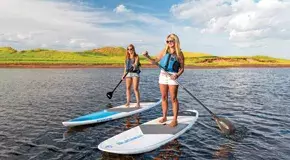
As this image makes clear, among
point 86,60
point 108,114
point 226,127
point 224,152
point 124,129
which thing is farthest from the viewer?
point 86,60

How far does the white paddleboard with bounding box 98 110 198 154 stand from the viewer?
912cm

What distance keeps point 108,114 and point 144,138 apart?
4.62 metres

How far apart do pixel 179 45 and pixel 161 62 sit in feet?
3.31

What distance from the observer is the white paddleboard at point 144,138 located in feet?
29.9

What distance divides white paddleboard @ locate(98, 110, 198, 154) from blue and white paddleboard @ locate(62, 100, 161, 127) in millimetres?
2971

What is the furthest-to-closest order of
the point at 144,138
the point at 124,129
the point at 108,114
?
the point at 108,114
the point at 124,129
the point at 144,138

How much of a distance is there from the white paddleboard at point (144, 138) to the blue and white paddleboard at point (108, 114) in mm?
2971

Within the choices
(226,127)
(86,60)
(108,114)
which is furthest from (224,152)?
(86,60)

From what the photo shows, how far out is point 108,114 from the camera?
1432cm

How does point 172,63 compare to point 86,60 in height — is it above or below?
above

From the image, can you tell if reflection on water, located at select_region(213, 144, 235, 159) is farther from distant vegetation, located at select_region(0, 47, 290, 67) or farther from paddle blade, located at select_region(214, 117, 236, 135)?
distant vegetation, located at select_region(0, 47, 290, 67)

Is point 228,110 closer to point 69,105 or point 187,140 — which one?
point 187,140

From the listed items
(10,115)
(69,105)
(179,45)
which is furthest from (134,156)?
(69,105)

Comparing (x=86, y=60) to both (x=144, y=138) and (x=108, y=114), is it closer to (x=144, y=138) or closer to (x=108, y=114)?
(x=108, y=114)
